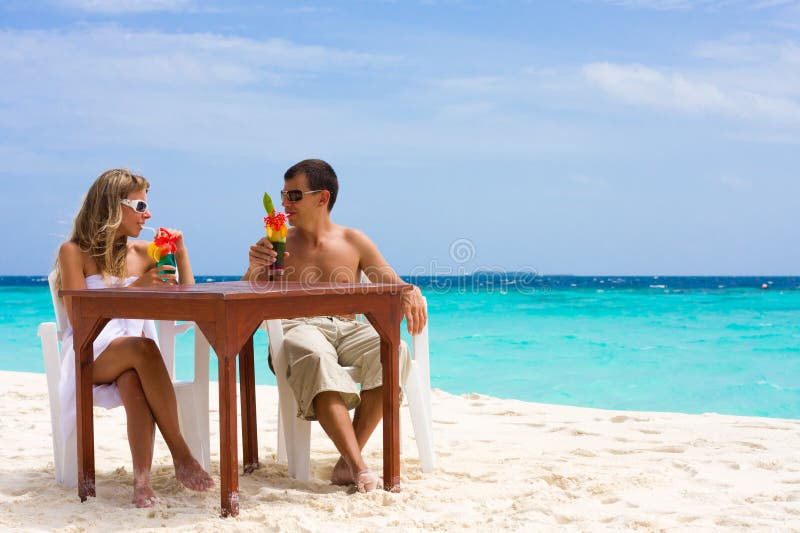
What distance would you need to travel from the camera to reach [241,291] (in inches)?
106

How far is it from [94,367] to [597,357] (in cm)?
937

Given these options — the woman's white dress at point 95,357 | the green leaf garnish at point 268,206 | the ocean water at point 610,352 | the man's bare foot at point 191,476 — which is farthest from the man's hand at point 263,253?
the ocean water at point 610,352

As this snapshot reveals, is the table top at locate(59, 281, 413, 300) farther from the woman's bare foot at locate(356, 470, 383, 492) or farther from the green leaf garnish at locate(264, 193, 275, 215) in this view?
the woman's bare foot at locate(356, 470, 383, 492)

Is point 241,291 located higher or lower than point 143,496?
higher

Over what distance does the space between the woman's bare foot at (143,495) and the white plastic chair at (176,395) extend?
41 centimetres

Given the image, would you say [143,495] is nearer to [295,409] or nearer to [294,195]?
[295,409]

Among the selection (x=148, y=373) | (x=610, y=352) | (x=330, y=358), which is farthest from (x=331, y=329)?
(x=610, y=352)

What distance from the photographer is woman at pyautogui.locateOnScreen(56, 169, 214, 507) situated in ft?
9.83

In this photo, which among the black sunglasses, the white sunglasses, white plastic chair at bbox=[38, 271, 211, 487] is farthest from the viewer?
the black sunglasses

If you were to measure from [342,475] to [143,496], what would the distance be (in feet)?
2.45

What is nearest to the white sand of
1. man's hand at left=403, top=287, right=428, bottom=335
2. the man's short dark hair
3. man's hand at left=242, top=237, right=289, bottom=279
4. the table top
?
man's hand at left=403, top=287, right=428, bottom=335

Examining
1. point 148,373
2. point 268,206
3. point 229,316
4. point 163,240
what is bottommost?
point 148,373

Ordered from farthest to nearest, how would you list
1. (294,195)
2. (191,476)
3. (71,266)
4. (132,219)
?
(294,195)
(132,219)
(71,266)
(191,476)

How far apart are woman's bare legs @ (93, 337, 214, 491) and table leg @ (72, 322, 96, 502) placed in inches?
2.1
